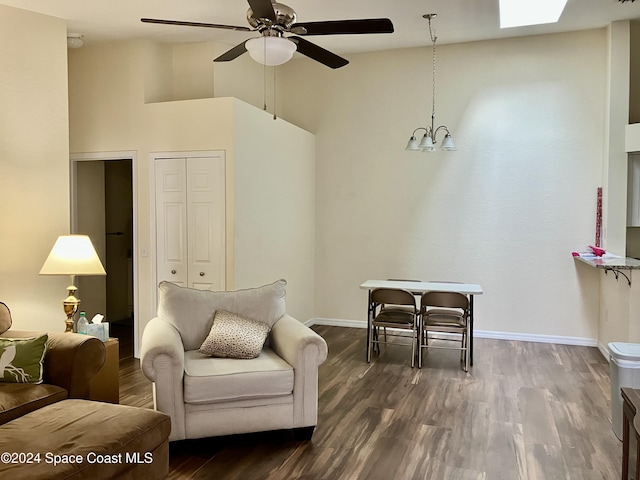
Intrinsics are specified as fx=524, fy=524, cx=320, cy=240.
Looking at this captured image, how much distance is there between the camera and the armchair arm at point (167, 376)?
3.02 m

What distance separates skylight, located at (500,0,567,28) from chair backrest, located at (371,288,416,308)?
2.80m

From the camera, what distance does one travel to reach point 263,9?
2910 mm

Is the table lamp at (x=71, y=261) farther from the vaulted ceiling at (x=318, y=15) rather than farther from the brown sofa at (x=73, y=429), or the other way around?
the vaulted ceiling at (x=318, y=15)

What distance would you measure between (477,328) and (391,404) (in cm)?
258

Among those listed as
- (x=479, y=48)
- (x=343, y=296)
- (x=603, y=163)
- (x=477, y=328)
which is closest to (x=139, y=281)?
(x=343, y=296)

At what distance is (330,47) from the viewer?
612 centimetres

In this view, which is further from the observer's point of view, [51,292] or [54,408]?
[51,292]

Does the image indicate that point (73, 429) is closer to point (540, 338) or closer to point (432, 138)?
point (432, 138)

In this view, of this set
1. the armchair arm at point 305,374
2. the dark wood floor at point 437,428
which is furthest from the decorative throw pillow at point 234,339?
the dark wood floor at point 437,428

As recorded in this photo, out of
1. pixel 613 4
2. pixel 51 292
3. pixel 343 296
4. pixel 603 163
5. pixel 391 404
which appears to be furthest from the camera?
pixel 343 296

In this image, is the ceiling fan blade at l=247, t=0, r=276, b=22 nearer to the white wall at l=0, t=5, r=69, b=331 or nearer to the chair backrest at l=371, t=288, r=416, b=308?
the white wall at l=0, t=5, r=69, b=331

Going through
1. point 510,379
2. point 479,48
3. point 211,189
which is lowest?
point 510,379

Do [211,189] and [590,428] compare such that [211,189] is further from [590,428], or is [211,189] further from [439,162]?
[590,428]

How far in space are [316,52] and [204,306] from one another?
1.94 meters
